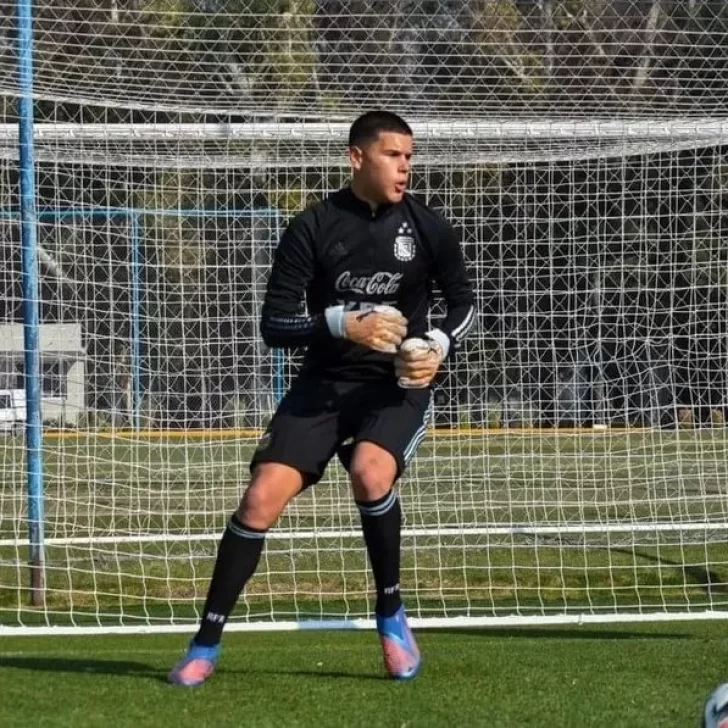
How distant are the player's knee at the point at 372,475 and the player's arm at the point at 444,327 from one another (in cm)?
28

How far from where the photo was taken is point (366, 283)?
6164mm

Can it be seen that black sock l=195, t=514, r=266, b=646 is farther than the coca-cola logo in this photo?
No

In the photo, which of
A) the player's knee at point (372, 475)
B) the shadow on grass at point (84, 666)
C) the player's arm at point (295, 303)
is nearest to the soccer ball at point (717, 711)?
the player's knee at point (372, 475)

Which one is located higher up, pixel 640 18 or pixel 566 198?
pixel 640 18

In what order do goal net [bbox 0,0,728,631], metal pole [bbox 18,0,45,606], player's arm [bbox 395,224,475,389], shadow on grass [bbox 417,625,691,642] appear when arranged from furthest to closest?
goal net [bbox 0,0,728,631]
metal pole [bbox 18,0,45,606]
shadow on grass [bbox 417,625,691,642]
player's arm [bbox 395,224,475,389]

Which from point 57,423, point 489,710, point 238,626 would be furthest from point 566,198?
point 489,710

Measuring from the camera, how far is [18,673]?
6469 mm

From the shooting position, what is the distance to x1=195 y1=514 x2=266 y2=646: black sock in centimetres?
598

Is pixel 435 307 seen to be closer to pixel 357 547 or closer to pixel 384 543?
pixel 357 547

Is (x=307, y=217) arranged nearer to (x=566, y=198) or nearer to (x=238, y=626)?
(x=238, y=626)

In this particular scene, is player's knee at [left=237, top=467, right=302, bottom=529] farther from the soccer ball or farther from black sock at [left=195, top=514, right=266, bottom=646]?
the soccer ball

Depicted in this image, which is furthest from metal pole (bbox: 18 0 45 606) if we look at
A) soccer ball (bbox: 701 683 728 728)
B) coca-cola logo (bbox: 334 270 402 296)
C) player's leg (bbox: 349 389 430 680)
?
soccer ball (bbox: 701 683 728 728)

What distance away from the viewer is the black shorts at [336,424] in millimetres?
6004

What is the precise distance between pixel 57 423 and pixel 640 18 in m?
4.83
